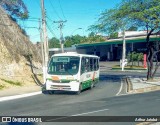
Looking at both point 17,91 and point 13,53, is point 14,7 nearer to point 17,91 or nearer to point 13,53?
point 13,53

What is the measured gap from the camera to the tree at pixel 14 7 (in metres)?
37.5

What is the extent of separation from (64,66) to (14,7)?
793 inches

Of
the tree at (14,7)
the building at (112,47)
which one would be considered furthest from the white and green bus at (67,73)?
the building at (112,47)

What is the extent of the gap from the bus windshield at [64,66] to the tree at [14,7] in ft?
61.2

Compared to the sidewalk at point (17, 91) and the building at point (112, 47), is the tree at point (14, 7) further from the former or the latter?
the building at point (112, 47)

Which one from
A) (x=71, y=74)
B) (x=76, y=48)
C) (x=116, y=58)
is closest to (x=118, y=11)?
(x=71, y=74)

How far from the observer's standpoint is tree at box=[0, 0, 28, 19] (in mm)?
37456

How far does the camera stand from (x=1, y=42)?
29750mm

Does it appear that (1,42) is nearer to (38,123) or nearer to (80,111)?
(80,111)

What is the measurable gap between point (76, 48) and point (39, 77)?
185ft

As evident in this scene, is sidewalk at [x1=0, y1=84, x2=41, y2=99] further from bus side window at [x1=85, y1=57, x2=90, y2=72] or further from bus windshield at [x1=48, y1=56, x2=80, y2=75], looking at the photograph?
bus side window at [x1=85, y1=57, x2=90, y2=72]

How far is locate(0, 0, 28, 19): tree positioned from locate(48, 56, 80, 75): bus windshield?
18.7 m

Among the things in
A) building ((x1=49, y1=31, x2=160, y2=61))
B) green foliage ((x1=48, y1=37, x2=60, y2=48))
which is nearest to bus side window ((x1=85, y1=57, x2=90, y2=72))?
building ((x1=49, y1=31, x2=160, y2=61))

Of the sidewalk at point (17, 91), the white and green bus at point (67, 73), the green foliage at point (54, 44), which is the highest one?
the green foliage at point (54, 44)
